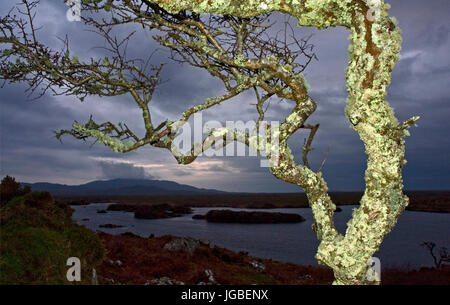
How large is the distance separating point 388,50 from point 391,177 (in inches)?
63.2

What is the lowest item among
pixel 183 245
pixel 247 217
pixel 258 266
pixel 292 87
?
pixel 247 217

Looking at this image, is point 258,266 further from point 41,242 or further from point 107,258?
point 41,242

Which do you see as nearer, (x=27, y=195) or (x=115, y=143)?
(x=115, y=143)

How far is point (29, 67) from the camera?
5664 mm

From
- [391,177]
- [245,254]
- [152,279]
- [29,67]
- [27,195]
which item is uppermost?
[29,67]

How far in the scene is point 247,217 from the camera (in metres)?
49.9

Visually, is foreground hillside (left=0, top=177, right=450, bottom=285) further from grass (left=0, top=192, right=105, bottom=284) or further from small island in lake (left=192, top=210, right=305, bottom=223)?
small island in lake (left=192, top=210, right=305, bottom=223)

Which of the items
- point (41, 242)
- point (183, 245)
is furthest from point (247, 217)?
point (41, 242)

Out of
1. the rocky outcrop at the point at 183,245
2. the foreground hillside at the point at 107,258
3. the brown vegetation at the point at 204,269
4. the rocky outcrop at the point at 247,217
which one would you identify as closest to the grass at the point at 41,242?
the foreground hillside at the point at 107,258

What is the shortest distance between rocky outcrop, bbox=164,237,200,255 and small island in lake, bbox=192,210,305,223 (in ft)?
106

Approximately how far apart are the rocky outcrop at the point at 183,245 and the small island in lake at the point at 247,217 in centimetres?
3228

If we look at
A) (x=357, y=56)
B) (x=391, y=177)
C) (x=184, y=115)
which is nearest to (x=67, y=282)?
(x=184, y=115)

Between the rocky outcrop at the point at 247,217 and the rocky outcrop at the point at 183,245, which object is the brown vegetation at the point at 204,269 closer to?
the rocky outcrop at the point at 183,245
